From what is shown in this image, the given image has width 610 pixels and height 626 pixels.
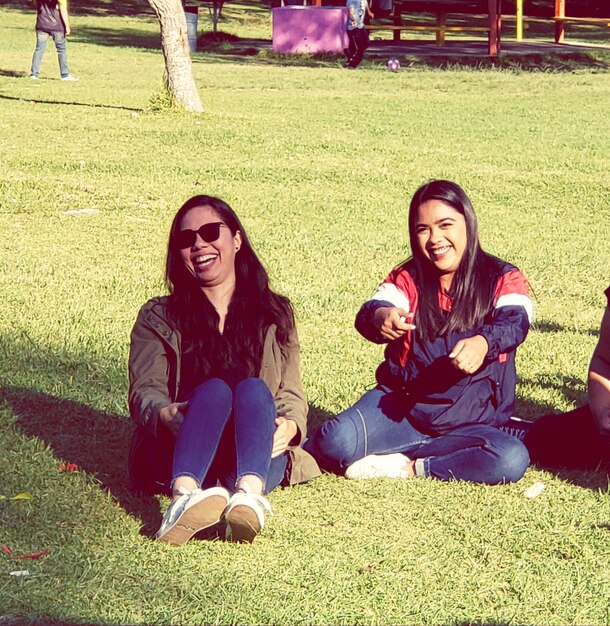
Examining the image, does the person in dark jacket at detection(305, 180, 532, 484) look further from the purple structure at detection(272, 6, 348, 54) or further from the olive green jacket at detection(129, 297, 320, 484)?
the purple structure at detection(272, 6, 348, 54)

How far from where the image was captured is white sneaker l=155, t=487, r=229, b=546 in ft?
11.7

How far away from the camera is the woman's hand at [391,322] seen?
13.4 feet

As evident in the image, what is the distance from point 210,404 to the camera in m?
3.84

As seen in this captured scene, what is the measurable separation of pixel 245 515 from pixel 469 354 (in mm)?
925

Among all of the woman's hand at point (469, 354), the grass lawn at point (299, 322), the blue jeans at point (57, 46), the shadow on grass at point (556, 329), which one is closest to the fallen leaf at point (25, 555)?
the grass lawn at point (299, 322)

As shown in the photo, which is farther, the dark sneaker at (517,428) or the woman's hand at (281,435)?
the dark sneaker at (517,428)

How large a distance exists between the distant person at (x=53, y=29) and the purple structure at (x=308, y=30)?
286 inches

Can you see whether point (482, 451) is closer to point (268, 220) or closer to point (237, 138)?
point (268, 220)

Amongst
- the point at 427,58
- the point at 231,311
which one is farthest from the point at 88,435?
the point at 427,58

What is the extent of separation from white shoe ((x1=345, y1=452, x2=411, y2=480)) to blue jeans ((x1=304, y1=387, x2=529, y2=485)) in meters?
0.03

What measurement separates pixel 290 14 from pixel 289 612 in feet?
76.9

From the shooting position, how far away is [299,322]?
257 inches

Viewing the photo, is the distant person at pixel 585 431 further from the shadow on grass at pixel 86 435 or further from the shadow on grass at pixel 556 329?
the shadow on grass at pixel 556 329

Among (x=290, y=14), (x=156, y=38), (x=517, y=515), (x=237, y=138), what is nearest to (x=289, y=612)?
(x=517, y=515)
